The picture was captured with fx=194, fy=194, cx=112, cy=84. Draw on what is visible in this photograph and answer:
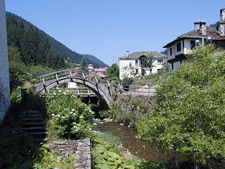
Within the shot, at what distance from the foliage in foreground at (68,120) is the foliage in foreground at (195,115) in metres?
2.58

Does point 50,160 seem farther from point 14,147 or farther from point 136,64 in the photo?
point 136,64

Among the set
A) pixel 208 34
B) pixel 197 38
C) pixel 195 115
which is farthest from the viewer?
pixel 208 34

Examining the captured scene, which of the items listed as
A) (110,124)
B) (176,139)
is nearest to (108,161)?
(176,139)

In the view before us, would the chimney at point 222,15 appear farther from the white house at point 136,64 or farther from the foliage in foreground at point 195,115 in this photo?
the white house at point 136,64

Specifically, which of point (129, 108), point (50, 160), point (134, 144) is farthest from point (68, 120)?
point (129, 108)

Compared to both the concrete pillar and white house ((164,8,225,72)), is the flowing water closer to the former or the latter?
the concrete pillar

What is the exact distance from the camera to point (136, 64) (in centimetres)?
5138

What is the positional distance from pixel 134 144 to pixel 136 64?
40109 mm

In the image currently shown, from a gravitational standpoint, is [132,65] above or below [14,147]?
above

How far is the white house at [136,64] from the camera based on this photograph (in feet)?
163

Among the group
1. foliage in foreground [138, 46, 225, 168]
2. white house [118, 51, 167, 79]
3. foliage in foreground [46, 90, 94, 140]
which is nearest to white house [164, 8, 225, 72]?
foliage in foreground [138, 46, 225, 168]

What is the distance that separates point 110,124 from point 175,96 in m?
11.7

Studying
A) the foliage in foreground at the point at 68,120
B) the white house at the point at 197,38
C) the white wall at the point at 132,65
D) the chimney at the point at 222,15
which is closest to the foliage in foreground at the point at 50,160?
the foliage in foreground at the point at 68,120

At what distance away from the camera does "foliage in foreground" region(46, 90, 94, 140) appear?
27.2 ft
